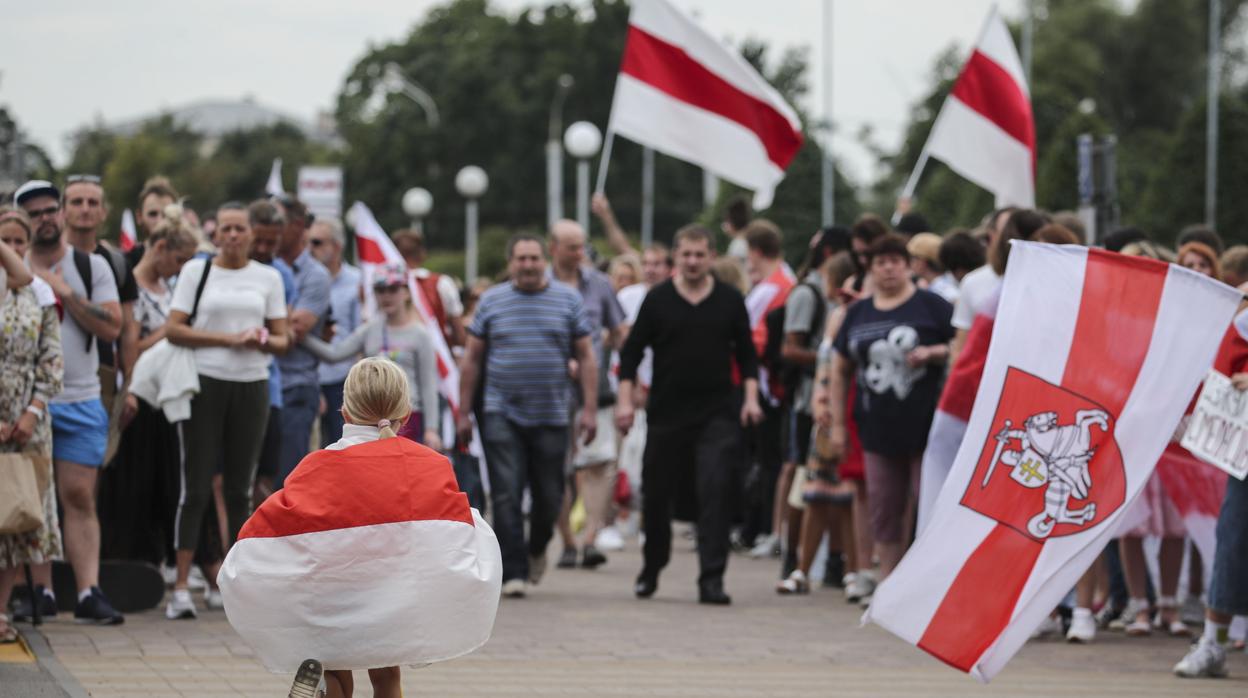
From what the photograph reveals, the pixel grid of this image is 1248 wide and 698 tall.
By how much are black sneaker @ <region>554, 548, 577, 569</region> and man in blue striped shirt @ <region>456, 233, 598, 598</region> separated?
2.02 m

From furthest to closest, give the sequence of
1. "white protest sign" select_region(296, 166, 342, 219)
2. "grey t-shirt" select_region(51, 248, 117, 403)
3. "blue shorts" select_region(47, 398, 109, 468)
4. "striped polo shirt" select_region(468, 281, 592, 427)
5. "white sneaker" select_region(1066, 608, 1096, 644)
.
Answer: "white protest sign" select_region(296, 166, 342, 219), "striped polo shirt" select_region(468, 281, 592, 427), "white sneaker" select_region(1066, 608, 1096, 644), "grey t-shirt" select_region(51, 248, 117, 403), "blue shorts" select_region(47, 398, 109, 468)

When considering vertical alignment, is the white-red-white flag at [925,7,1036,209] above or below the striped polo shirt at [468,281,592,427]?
above

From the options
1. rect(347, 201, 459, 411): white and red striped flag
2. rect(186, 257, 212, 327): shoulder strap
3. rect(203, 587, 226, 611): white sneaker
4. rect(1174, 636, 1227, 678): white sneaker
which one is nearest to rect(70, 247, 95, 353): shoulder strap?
rect(186, 257, 212, 327): shoulder strap

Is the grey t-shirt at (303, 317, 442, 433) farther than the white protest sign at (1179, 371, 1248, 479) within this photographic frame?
Yes

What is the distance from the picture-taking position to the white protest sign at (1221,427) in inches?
317

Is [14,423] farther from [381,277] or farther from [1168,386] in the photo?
[1168,386]

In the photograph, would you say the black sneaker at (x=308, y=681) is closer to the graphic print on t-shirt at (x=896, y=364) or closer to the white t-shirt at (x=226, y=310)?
the white t-shirt at (x=226, y=310)

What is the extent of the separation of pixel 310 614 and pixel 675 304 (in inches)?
237

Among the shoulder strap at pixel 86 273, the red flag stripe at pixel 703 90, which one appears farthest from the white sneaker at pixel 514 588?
the red flag stripe at pixel 703 90

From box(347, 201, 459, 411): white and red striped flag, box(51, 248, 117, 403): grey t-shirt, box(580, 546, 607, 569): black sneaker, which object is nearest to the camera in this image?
box(51, 248, 117, 403): grey t-shirt

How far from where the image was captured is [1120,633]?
33.7ft

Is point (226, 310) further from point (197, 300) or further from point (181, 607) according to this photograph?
point (181, 607)

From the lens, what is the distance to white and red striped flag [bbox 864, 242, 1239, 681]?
7336 mm

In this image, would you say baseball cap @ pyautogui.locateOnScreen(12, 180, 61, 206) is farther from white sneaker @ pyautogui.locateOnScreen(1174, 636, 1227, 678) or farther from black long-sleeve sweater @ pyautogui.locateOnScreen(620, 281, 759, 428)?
white sneaker @ pyautogui.locateOnScreen(1174, 636, 1227, 678)
